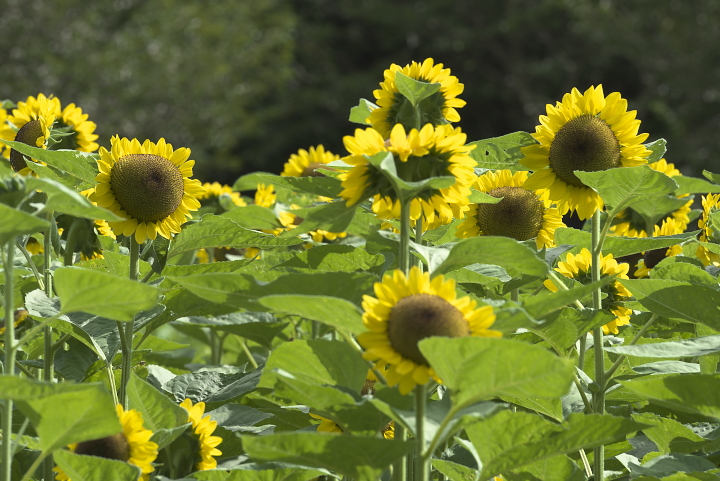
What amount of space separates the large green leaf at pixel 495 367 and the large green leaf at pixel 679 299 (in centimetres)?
39

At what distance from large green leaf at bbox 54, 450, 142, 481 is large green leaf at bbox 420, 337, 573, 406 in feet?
1.21

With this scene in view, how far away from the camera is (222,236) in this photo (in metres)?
1.21

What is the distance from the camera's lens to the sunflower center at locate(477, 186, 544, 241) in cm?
135

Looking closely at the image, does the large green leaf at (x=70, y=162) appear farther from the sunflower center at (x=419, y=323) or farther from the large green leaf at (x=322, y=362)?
the sunflower center at (x=419, y=323)

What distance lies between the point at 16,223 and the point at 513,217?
0.84m

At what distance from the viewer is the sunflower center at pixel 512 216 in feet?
4.44

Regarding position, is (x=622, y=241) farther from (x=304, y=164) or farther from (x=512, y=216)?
(x=304, y=164)

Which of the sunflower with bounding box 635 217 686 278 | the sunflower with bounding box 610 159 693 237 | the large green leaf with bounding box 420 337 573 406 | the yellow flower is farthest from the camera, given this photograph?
the yellow flower

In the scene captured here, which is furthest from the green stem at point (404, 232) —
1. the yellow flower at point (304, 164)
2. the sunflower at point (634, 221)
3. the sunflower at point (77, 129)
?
the yellow flower at point (304, 164)

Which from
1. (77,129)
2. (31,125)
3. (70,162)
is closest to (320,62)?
(77,129)

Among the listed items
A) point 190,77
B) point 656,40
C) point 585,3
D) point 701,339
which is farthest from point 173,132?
point 701,339

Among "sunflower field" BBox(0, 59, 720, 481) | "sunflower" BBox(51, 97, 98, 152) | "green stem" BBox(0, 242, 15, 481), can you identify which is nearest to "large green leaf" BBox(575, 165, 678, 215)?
"sunflower field" BBox(0, 59, 720, 481)

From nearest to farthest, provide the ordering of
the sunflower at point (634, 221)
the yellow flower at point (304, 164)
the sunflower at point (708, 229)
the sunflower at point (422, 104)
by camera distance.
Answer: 1. the sunflower at point (422, 104)
2. the sunflower at point (708, 229)
3. the sunflower at point (634, 221)
4. the yellow flower at point (304, 164)

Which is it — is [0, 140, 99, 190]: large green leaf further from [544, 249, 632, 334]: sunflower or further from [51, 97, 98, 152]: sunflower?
[544, 249, 632, 334]: sunflower
